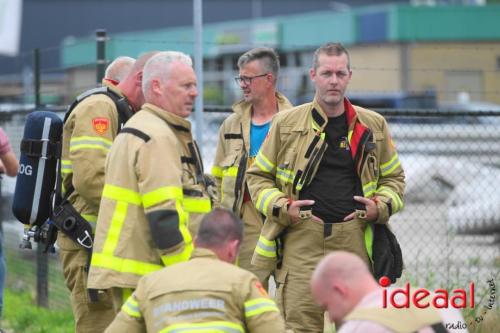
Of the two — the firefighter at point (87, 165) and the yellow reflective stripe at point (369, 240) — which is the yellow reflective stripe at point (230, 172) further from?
the yellow reflective stripe at point (369, 240)

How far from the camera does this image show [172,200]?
17.5 ft

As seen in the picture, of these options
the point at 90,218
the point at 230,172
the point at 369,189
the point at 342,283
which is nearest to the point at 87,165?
the point at 90,218

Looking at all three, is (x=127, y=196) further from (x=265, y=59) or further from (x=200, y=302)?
(x=265, y=59)

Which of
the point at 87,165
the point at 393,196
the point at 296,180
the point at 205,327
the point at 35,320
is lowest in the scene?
the point at 35,320

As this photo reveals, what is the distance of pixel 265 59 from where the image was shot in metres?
7.31

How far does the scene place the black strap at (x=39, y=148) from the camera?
21.8ft

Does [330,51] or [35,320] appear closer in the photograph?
[330,51]

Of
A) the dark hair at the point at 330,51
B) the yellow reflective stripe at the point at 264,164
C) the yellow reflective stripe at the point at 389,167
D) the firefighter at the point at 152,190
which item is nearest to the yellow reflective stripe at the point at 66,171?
the firefighter at the point at 152,190

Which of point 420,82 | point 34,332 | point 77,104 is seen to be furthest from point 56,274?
point 420,82

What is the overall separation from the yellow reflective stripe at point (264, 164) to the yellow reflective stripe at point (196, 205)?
0.82m

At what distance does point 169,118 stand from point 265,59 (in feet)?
6.09

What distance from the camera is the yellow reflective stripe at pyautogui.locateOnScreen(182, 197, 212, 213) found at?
5.64 meters

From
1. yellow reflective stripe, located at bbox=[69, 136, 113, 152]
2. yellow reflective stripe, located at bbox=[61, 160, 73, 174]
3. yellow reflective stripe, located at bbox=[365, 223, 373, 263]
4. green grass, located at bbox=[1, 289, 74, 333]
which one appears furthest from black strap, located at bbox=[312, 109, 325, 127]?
green grass, located at bbox=[1, 289, 74, 333]

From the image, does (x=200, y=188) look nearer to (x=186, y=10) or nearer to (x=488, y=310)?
(x=488, y=310)
